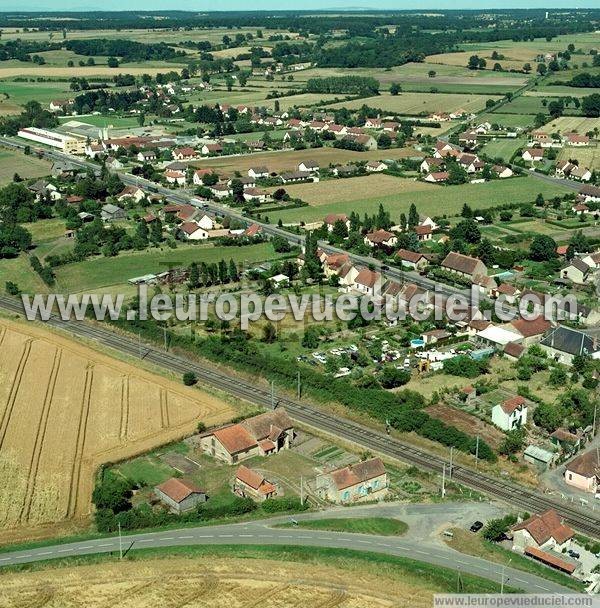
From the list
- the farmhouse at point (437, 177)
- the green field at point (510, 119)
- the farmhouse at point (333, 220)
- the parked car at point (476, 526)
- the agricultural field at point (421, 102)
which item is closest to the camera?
the parked car at point (476, 526)

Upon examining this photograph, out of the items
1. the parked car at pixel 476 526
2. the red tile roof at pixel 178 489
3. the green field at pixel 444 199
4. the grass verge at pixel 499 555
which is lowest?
the grass verge at pixel 499 555

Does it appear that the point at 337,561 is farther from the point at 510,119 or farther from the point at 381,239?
the point at 510,119

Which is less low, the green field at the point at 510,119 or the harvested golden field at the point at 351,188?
the green field at the point at 510,119

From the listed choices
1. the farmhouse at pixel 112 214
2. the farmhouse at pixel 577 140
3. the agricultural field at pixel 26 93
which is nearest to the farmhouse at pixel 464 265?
the farmhouse at pixel 112 214

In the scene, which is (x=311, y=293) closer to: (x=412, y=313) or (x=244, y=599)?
(x=412, y=313)

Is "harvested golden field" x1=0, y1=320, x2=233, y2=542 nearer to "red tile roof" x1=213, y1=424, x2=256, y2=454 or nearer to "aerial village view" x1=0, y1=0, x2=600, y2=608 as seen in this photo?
"aerial village view" x1=0, y1=0, x2=600, y2=608

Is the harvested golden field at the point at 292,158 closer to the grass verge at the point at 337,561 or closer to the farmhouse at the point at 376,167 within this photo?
the farmhouse at the point at 376,167
